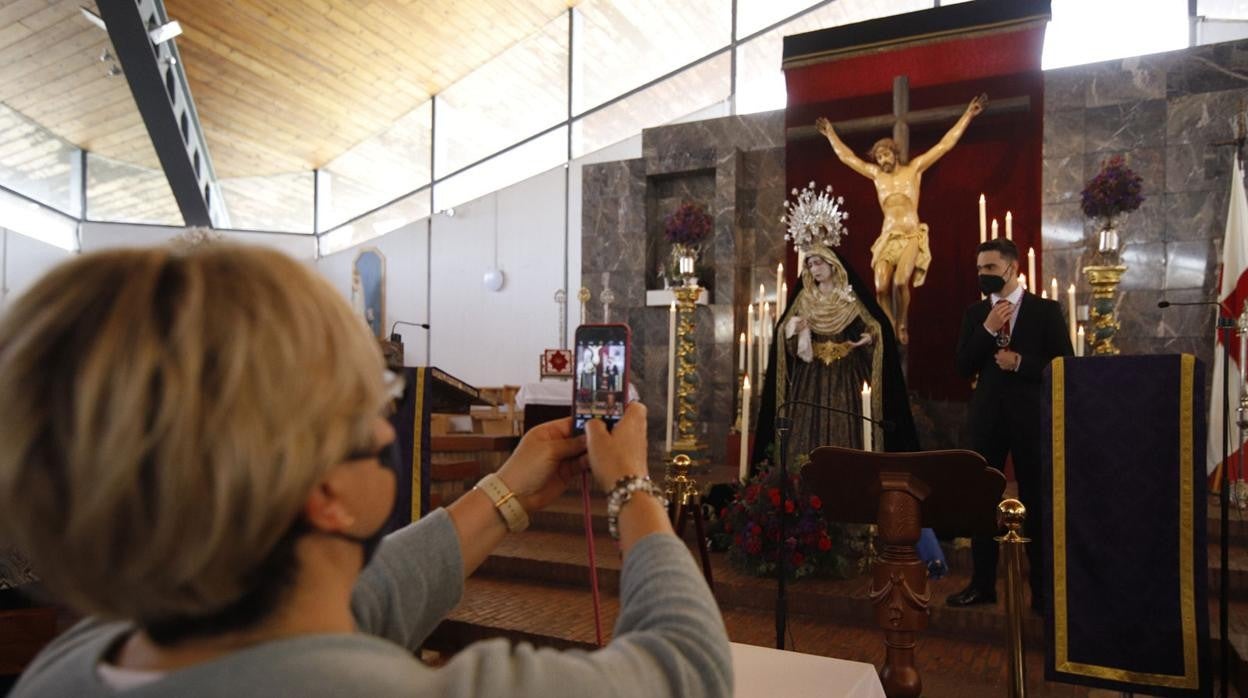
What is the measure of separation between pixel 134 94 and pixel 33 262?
2580 mm

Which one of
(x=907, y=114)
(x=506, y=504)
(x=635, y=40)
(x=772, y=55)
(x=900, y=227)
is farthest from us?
(x=635, y=40)

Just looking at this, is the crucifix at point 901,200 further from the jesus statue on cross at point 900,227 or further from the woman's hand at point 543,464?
the woman's hand at point 543,464

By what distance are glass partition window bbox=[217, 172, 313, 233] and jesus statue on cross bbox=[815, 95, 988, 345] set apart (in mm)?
8026

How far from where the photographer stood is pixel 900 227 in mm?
5961

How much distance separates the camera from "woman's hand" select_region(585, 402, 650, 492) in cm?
88

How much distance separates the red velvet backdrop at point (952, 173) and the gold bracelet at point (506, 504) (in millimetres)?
5701

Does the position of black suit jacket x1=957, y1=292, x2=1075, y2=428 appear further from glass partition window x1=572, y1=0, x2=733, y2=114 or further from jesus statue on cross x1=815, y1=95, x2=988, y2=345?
glass partition window x1=572, y1=0, x2=733, y2=114

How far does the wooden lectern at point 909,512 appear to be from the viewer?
2.27 m

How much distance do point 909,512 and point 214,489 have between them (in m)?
2.07

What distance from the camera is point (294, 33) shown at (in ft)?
27.6

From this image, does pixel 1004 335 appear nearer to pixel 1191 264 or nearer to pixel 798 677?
pixel 798 677

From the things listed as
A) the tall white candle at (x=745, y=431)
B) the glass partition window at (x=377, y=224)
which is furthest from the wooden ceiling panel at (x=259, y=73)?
the tall white candle at (x=745, y=431)

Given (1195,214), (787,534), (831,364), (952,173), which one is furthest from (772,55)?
(787,534)

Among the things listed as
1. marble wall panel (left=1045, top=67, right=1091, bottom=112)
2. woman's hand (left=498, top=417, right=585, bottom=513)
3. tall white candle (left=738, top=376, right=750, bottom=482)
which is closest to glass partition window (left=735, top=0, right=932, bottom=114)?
marble wall panel (left=1045, top=67, right=1091, bottom=112)
